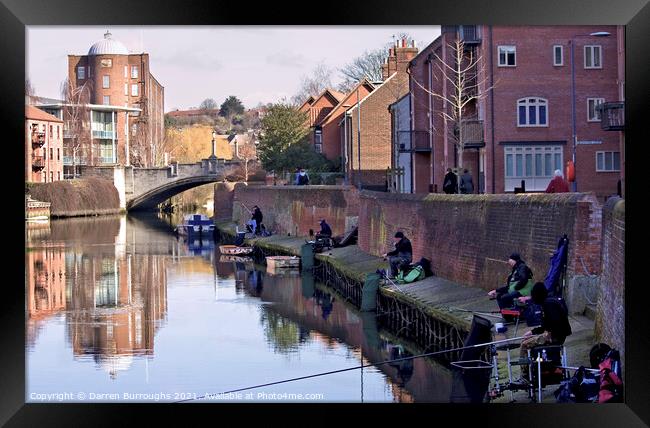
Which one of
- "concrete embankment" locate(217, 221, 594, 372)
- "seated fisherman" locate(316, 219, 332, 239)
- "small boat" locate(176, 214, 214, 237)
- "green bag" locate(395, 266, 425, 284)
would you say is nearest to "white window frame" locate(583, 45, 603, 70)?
"concrete embankment" locate(217, 221, 594, 372)

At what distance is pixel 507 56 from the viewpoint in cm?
3750

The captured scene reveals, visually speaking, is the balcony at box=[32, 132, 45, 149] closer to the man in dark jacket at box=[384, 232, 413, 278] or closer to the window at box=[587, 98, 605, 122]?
the window at box=[587, 98, 605, 122]

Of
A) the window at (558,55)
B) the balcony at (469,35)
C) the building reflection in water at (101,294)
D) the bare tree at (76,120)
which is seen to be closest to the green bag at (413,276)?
the building reflection in water at (101,294)

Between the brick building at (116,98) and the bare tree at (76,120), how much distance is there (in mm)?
774

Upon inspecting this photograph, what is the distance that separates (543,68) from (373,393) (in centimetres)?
2238

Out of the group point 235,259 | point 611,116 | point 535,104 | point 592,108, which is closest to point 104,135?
point 235,259

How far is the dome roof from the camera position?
91.1 metres

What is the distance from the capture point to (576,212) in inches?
667

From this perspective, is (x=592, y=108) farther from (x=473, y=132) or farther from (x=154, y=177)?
(x=154, y=177)

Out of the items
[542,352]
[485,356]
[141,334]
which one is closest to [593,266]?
[485,356]

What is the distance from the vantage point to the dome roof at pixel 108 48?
9112cm

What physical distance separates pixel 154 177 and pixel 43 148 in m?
8.57

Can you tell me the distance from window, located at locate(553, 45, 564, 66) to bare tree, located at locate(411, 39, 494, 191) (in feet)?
7.56
